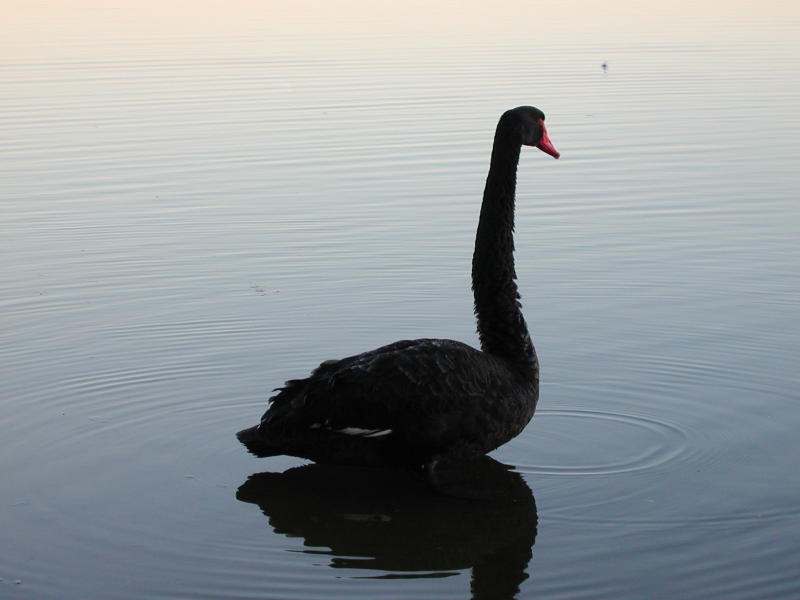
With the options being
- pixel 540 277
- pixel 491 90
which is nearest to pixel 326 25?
pixel 491 90

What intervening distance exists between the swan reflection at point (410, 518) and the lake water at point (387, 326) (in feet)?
0.06

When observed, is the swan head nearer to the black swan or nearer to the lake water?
the black swan

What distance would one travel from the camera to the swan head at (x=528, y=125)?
6348mm

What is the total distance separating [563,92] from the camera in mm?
18094

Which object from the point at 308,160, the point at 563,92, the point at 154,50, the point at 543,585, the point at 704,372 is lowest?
the point at 543,585

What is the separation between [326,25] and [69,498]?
2520cm

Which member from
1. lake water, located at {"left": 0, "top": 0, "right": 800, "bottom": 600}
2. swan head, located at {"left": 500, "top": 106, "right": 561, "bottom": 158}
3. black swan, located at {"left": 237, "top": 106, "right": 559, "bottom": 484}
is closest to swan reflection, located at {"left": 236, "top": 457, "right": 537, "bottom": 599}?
lake water, located at {"left": 0, "top": 0, "right": 800, "bottom": 600}

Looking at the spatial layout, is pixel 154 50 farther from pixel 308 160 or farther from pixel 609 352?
pixel 609 352

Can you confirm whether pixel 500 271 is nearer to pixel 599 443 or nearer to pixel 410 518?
pixel 599 443

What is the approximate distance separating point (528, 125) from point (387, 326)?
7.06 ft

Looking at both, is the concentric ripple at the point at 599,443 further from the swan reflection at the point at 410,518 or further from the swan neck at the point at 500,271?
the swan neck at the point at 500,271

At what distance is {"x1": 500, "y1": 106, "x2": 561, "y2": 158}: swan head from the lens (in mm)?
6348

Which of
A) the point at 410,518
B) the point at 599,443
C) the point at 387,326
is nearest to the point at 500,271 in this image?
the point at 599,443

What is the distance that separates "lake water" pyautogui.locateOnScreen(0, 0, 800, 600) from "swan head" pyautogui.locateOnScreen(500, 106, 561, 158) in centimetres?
142
